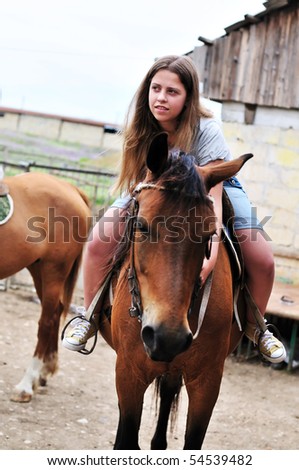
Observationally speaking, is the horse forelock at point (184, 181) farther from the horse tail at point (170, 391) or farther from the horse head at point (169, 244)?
the horse tail at point (170, 391)

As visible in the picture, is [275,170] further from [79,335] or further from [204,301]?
[204,301]

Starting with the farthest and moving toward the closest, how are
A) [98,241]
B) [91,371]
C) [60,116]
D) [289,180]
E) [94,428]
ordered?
1. [60,116]
2. [289,180]
3. [91,371]
4. [94,428]
5. [98,241]

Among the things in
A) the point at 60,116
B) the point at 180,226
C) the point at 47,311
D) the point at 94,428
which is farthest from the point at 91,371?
the point at 60,116

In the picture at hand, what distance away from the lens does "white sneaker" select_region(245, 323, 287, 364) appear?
3.88 meters

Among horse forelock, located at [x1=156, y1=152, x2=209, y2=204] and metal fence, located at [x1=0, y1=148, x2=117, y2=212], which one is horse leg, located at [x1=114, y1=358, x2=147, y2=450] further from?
metal fence, located at [x1=0, y1=148, x2=117, y2=212]

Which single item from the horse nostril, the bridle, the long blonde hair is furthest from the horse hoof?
the horse nostril

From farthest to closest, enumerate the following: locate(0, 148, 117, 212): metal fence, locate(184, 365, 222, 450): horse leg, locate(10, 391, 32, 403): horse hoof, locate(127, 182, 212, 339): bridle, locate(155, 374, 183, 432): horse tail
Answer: locate(0, 148, 117, 212): metal fence → locate(10, 391, 32, 403): horse hoof → locate(155, 374, 183, 432): horse tail → locate(184, 365, 222, 450): horse leg → locate(127, 182, 212, 339): bridle

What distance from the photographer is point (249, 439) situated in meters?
5.69

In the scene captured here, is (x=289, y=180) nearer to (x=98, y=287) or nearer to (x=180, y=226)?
(x=98, y=287)

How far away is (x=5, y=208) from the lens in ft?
20.4

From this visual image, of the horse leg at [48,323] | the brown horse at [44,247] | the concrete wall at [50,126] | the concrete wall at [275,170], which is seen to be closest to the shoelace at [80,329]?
the brown horse at [44,247]

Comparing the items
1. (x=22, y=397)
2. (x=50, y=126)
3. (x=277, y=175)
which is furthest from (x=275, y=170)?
(x=50, y=126)

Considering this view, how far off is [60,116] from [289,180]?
29533mm

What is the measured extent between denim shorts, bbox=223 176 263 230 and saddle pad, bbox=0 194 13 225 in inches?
111
